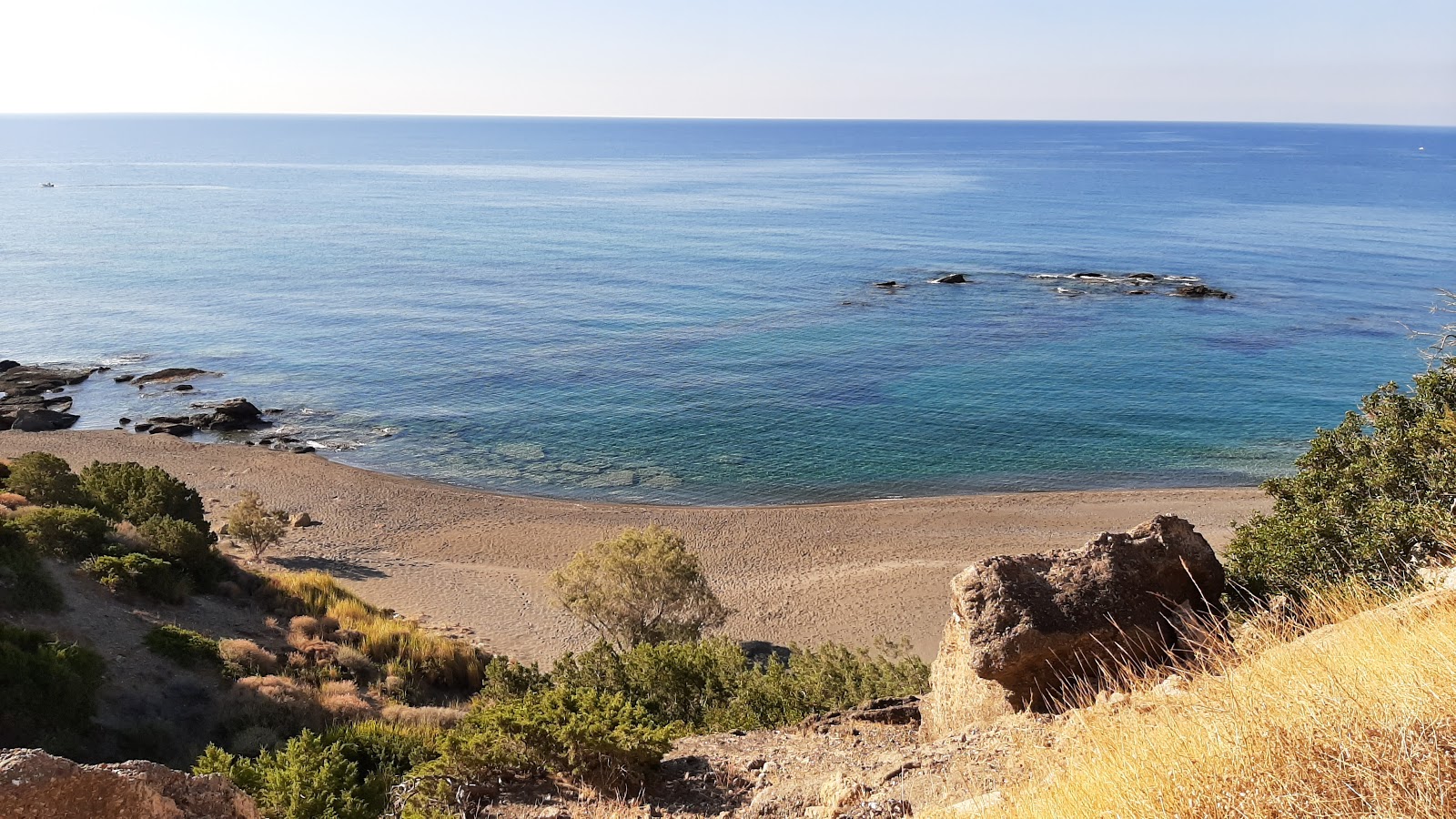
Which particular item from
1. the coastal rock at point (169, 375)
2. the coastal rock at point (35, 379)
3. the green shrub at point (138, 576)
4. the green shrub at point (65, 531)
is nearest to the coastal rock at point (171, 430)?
the coastal rock at point (169, 375)

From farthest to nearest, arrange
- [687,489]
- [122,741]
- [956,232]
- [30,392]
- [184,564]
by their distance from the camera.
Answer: [956,232] < [30,392] < [687,489] < [184,564] < [122,741]

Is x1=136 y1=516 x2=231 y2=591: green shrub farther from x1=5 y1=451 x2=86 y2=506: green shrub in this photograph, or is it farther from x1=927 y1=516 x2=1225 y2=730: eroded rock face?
x1=927 y1=516 x2=1225 y2=730: eroded rock face

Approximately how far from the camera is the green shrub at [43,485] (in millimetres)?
23297

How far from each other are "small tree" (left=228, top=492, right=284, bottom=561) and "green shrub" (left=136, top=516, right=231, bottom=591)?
7833 mm

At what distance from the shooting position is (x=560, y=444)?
43.2m

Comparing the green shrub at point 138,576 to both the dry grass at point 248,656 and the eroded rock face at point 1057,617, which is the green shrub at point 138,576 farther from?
the eroded rock face at point 1057,617

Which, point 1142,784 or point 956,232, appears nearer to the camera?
point 1142,784

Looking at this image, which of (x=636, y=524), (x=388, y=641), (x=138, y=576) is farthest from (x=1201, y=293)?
(x=138, y=576)

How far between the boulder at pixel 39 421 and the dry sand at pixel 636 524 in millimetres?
2290

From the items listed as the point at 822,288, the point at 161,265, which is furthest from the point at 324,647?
the point at 161,265

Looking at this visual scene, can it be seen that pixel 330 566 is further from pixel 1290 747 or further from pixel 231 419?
pixel 1290 747

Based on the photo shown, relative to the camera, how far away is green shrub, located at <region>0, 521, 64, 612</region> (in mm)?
15867

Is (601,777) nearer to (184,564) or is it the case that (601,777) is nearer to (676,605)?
(676,605)

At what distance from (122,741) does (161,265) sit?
8112cm
